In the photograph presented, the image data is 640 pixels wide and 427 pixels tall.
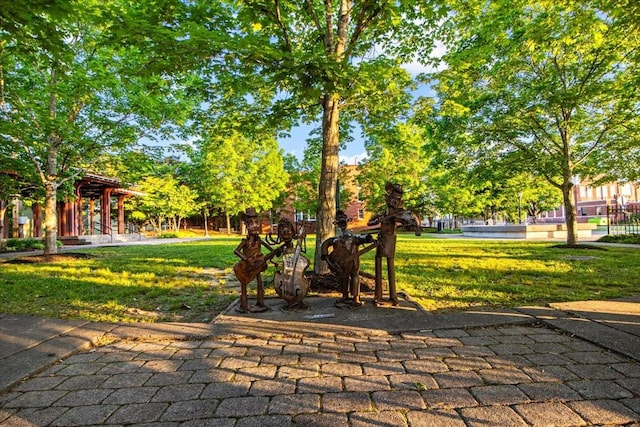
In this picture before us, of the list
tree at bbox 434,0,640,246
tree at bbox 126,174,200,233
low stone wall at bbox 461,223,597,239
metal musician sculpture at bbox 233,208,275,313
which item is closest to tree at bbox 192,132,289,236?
tree at bbox 126,174,200,233

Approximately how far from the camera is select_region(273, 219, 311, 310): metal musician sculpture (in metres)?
4.28

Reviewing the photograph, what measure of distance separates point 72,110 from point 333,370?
13283mm

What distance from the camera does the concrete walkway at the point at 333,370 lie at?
209 centimetres

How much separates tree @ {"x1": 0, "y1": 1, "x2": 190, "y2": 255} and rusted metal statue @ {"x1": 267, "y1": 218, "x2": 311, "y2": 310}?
684 cm

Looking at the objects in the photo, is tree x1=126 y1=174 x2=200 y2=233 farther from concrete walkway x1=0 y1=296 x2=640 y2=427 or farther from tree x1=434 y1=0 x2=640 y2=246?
concrete walkway x1=0 y1=296 x2=640 y2=427

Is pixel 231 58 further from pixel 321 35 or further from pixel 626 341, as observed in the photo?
pixel 626 341

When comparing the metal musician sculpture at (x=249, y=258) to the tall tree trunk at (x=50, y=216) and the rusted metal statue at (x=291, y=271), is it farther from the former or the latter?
the tall tree trunk at (x=50, y=216)

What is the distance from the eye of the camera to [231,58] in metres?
4.50

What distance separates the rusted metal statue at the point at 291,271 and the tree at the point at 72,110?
6.84 meters

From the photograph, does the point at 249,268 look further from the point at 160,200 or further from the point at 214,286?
the point at 160,200

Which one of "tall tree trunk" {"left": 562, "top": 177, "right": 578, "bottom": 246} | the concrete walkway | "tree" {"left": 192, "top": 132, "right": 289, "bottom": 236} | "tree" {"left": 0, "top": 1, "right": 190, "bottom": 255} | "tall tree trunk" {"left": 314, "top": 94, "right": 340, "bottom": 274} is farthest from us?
"tree" {"left": 192, "top": 132, "right": 289, "bottom": 236}

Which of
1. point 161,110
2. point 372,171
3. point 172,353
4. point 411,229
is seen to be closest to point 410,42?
point 411,229

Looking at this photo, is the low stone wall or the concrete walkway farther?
the low stone wall

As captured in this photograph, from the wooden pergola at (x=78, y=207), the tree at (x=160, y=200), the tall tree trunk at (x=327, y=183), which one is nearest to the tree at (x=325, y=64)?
the tall tree trunk at (x=327, y=183)
